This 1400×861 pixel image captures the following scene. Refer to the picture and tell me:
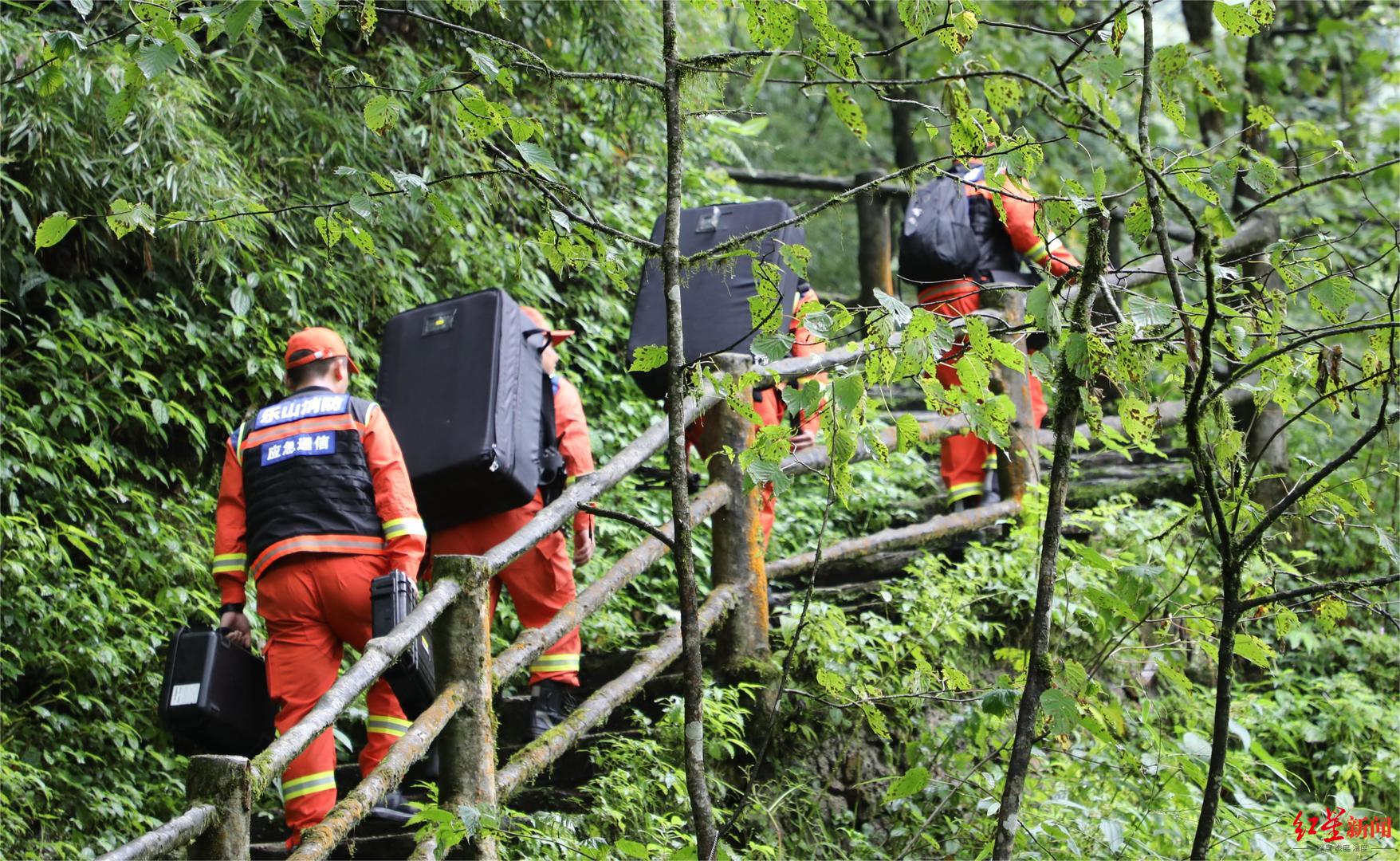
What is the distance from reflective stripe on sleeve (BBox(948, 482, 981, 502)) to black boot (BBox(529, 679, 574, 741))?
8.20 feet

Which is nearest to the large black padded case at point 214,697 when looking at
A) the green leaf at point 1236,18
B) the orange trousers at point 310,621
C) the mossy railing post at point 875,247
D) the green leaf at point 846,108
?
the orange trousers at point 310,621

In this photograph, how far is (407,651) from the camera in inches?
162

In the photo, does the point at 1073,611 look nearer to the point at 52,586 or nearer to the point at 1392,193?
the point at 52,586

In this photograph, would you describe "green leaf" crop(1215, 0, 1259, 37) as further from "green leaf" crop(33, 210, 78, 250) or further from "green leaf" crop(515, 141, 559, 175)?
"green leaf" crop(33, 210, 78, 250)

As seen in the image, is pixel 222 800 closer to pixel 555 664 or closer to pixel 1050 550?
pixel 1050 550

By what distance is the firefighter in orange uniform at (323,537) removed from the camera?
4832mm

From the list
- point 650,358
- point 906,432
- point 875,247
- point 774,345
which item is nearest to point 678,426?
point 650,358

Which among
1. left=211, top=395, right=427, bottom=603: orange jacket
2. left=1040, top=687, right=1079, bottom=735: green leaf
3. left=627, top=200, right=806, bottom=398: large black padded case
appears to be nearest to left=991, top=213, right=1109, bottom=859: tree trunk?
left=1040, top=687, right=1079, bottom=735: green leaf

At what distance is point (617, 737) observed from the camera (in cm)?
500

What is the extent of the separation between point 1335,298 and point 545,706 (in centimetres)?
347

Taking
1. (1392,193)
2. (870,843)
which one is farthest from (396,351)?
(1392,193)

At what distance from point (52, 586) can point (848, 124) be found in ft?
15.2

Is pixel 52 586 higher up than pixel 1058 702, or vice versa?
pixel 52 586

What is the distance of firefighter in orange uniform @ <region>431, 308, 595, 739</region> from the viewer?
5.42 m
